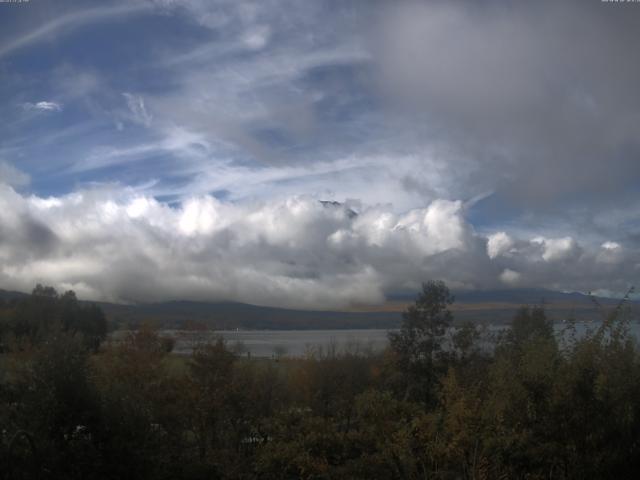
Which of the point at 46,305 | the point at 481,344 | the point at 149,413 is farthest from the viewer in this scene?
the point at 46,305

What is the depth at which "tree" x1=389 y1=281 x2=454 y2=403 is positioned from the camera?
39.6 meters

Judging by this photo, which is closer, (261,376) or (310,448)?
(310,448)

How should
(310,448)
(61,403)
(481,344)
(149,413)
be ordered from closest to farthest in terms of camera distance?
(61,403), (149,413), (310,448), (481,344)

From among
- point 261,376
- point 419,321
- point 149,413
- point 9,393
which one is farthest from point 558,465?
point 419,321

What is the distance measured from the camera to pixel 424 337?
41344 millimetres

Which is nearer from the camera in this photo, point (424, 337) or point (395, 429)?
point (395, 429)

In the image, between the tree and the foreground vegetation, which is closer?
the foreground vegetation

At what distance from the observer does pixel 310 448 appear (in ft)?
48.4

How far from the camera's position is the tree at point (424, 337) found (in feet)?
130

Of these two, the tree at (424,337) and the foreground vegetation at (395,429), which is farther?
the tree at (424,337)

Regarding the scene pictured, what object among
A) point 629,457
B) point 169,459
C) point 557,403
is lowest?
point 169,459

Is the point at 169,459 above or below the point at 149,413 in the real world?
below

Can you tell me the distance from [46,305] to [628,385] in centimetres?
7096

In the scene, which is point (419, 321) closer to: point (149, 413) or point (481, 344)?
point (481, 344)
